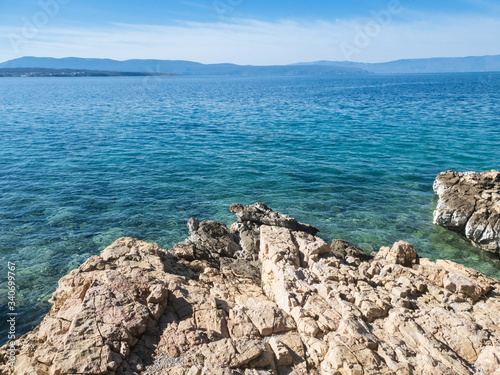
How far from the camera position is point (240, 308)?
10.6m

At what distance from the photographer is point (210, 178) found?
102 ft

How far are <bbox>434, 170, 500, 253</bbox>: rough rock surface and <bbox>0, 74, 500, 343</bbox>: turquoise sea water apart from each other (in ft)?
2.95

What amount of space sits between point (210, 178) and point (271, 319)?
22044 millimetres

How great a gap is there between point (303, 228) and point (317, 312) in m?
8.55

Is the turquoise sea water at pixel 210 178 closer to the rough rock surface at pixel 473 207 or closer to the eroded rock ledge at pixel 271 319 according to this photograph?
the rough rock surface at pixel 473 207

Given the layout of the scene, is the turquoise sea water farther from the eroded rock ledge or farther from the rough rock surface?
the eroded rock ledge

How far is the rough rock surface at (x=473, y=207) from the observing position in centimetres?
1975

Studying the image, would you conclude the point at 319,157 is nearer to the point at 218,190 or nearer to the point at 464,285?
the point at 218,190

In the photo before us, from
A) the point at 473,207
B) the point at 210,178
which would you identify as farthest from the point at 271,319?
the point at 210,178

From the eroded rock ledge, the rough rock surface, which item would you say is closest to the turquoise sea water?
the rough rock surface

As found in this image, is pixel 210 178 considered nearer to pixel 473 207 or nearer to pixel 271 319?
pixel 473 207

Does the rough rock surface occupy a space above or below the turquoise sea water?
above

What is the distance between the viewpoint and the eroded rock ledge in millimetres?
8531

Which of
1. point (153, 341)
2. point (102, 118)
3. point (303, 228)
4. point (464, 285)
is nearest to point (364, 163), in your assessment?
point (303, 228)
